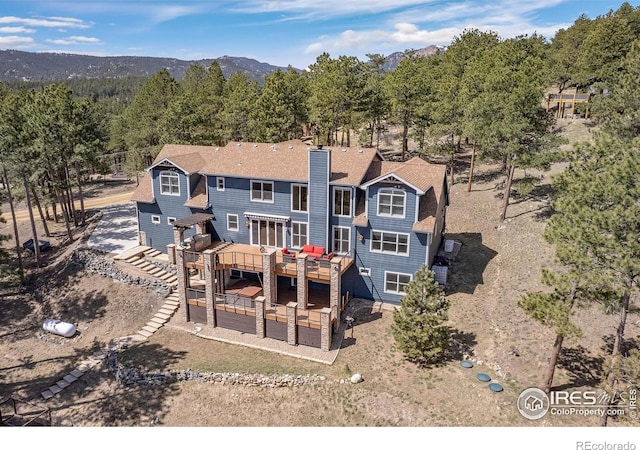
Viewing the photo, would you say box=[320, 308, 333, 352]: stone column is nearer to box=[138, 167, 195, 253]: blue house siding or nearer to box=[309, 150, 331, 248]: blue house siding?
box=[309, 150, 331, 248]: blue house siding

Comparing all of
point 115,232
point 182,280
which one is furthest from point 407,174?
point 115,232

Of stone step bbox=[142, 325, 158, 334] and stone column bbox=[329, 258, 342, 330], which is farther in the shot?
stone step bbox=[142, 325, 158, 334]

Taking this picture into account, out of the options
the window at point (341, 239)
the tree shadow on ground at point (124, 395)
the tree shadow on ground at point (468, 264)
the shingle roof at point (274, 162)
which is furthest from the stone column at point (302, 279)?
the tree shadow on ground at point (468, 264)

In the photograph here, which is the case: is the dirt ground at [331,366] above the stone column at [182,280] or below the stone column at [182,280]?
below

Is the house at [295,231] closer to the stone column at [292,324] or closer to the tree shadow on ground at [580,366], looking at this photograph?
the stone column at [292,324]

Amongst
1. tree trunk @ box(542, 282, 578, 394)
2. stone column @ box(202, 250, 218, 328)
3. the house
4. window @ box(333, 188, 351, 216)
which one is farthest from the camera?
window @ box(333, 188, 351, 216)

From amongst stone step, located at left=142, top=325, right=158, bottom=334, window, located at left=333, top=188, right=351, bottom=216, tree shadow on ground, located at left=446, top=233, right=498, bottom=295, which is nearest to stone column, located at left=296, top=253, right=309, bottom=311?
window, located at left=333, top=188, right=351, bottom=216
